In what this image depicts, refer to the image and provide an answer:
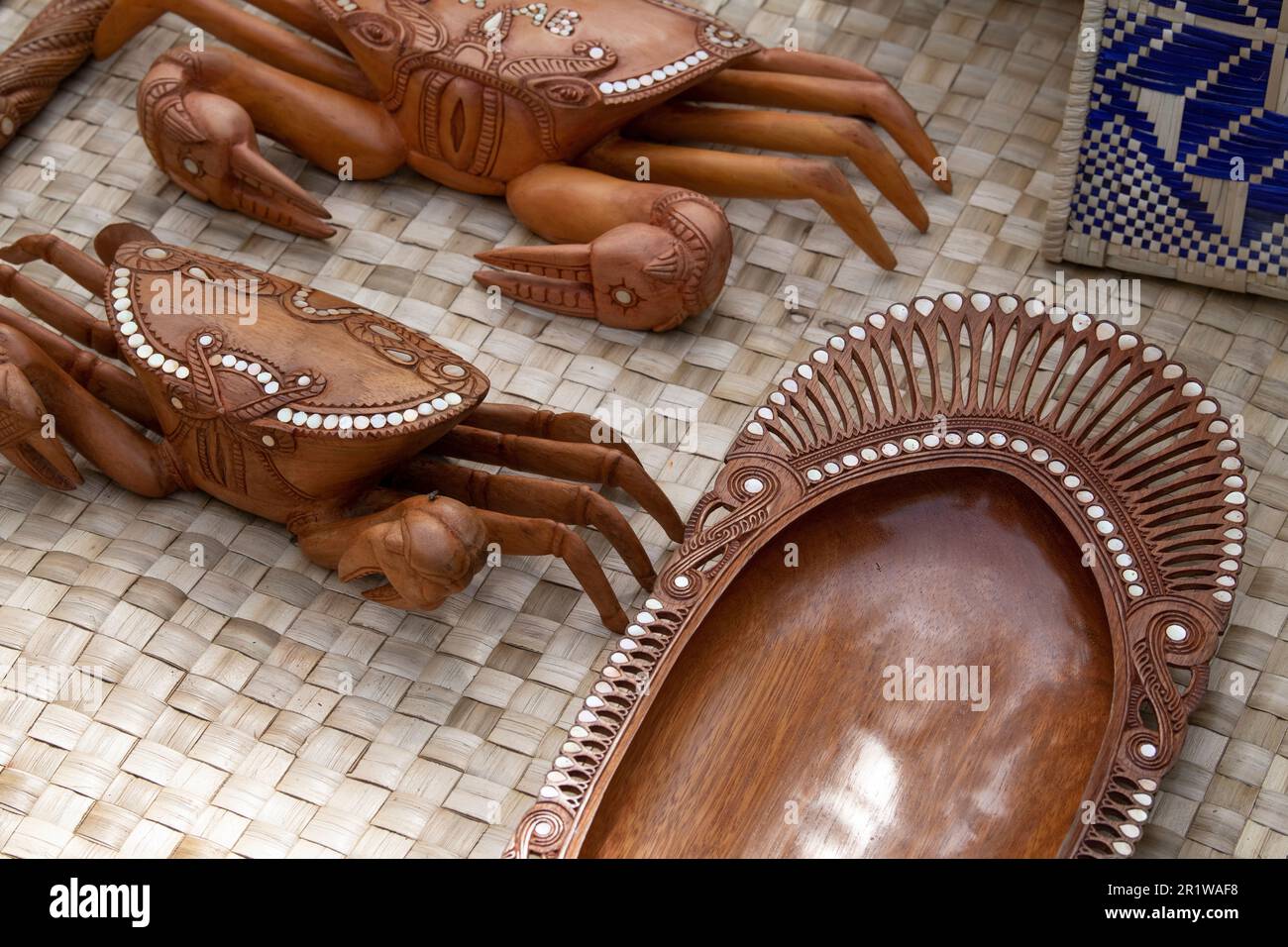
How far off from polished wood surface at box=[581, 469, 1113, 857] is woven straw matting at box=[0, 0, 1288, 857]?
13cm

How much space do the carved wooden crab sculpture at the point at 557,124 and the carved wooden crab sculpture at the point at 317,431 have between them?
20 cm

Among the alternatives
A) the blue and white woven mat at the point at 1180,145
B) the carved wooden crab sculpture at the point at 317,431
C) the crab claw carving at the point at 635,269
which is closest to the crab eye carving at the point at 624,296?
the crab claw carving at the point at 635,269

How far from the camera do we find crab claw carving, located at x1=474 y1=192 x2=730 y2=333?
1933 mm

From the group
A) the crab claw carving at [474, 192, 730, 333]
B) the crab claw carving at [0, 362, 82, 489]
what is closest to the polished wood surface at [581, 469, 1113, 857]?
the crab claw carving at [474, 192, 730, 333]

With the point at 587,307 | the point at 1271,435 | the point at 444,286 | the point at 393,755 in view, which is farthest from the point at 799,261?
the point at 393,755

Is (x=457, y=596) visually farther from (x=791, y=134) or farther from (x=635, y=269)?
(x=791, y=134)

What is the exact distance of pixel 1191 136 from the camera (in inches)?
75.6

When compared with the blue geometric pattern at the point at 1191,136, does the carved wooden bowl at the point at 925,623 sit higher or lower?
lower

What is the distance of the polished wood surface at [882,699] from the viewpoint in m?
1.62

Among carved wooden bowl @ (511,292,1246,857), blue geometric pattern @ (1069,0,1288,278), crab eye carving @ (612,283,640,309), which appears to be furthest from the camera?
crab eye carving @ (612,283,640,309)

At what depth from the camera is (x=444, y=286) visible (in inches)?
81.1

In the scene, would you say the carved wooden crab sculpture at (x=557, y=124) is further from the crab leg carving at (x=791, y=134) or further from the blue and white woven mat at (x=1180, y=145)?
the blue and white woven mat at (x=1180, y=145)

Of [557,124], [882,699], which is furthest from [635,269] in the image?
[882,699]

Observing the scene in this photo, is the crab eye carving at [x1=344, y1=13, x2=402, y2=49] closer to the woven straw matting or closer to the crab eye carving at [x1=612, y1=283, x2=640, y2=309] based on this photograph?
the woven straw matting
